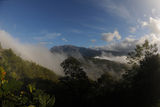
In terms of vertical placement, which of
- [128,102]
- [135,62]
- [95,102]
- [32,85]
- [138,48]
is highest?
[138,48]

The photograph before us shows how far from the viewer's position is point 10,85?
3.46 feet

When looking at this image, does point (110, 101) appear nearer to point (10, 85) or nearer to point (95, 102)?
point (95, 102)

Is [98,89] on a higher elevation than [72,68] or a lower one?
lower

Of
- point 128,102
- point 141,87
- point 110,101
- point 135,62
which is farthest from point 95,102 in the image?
point 135,62

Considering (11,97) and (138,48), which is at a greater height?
(138,48)

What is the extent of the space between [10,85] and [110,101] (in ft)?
49.9

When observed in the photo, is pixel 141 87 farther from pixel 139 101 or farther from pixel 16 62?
pixel 16 62

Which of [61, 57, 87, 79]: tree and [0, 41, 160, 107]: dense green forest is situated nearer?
[0, 41, 160, 107]: dense green forest

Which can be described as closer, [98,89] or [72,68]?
[98,89]

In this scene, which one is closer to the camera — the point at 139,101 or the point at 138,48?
the point at 139,101

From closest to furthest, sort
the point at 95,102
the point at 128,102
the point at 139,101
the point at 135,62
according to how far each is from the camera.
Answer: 1. the point at 139,101
2. the point at 128,102
3. the point at 95,102
4. the point at 135,62

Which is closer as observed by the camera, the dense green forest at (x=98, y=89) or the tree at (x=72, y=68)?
the dense green forest at (x=98, y=89)

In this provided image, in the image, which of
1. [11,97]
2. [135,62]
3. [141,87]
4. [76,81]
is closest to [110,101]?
[141,87]

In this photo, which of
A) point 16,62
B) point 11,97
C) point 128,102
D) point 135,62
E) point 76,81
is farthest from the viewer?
point 16,62
